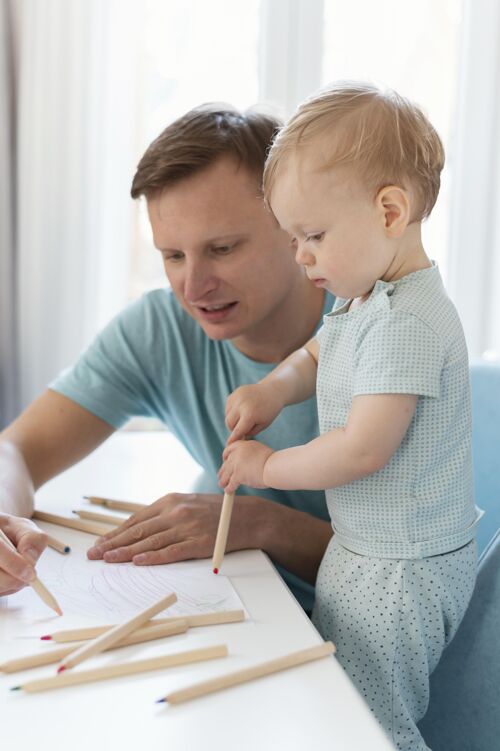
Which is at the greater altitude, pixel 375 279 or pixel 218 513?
pixel 375 279

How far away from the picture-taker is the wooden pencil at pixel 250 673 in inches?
26.4

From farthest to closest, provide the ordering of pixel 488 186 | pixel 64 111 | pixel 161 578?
pixel 488 186
pixel 64 111
pixel 161 578

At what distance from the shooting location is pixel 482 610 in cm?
108

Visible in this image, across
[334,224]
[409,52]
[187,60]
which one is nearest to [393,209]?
[334,224]

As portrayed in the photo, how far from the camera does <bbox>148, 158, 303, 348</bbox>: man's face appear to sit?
121 centimetres

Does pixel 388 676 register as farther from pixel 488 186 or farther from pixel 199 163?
pixel 488 186

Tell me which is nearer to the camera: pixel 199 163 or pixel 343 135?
pixel 343 135

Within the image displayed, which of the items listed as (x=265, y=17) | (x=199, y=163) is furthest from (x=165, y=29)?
(x=199, y=163)

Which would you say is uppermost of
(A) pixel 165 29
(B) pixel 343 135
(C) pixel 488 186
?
(A) pixel 165 29

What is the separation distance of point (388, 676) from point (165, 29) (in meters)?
2.06

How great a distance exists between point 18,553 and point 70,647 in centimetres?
17

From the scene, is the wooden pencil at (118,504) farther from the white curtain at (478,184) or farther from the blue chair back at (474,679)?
the white curtain at (478,184)

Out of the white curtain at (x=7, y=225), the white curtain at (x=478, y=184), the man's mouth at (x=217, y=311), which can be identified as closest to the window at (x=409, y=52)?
the white curtain at (x=478, y=184)

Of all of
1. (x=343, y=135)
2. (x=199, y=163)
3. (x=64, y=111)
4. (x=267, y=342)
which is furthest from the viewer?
(x=64, y=111)
